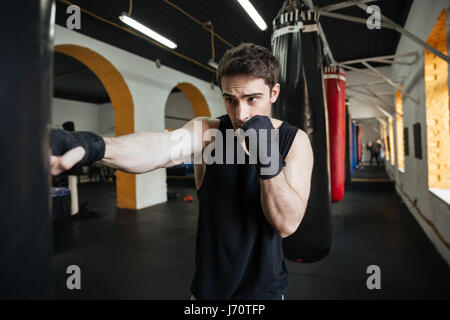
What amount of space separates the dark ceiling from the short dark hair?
3.50 metres

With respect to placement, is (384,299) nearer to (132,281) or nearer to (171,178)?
(132,281)

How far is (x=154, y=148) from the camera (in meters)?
0.78

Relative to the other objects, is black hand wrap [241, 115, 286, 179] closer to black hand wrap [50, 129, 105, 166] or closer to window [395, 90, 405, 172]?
black hand wrap [50, 129, 105, 166]

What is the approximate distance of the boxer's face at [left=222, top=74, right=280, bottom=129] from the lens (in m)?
0.84

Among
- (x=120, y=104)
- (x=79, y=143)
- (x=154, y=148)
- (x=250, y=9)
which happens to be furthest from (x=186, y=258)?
(x=120, y=104)

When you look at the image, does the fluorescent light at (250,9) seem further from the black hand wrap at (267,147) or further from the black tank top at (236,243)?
the black hand wrap at (267,147)

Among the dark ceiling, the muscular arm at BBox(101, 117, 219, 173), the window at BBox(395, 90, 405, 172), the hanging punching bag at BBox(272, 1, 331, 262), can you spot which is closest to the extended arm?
the muscular arm at BBox(101, 117, 219, 173)

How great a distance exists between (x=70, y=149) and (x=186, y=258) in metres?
2.63

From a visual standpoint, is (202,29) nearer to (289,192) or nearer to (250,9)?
(250,9)

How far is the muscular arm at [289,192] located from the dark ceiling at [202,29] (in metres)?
3.67

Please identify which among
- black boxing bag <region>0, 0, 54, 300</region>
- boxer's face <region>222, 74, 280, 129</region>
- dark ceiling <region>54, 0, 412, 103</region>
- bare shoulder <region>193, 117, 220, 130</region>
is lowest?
black boxing bag <region>0, 0, 54, 300</region>

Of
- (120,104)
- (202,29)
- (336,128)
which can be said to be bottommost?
(336,128)
